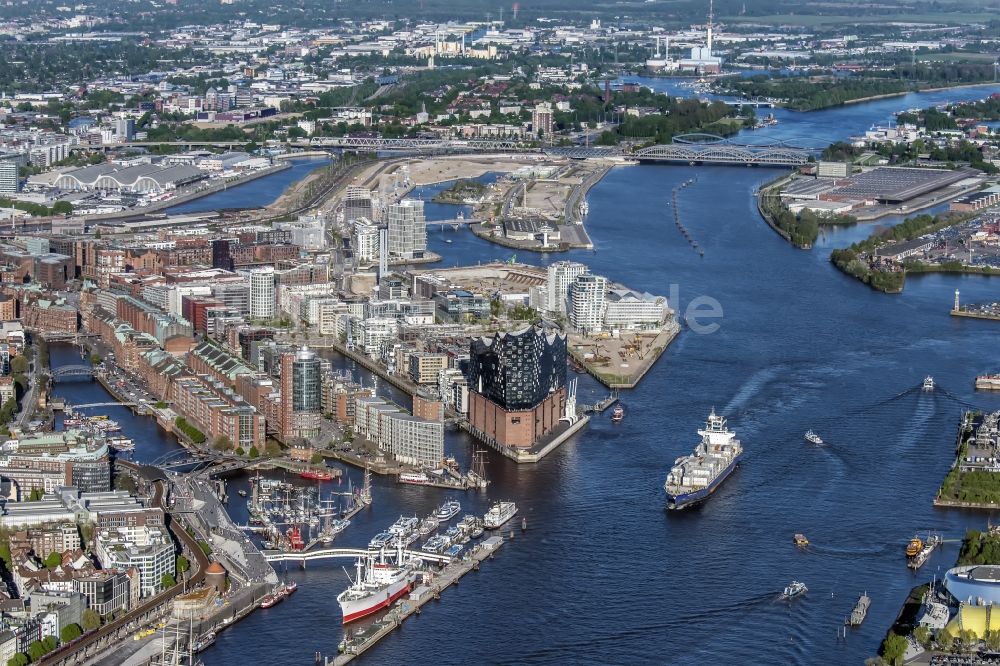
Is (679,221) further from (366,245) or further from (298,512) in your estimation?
(298,512)

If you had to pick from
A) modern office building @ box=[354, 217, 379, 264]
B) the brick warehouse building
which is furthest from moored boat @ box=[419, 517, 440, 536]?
modern office building @ box=[354, 217, 379, 264]

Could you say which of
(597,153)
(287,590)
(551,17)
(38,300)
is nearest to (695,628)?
(287,590)

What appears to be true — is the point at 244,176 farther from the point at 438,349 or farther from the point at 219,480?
the point at 219,480

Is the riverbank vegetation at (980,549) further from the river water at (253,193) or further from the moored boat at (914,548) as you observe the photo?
the river water at (253,193)

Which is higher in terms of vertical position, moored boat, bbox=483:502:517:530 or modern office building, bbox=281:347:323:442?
modern office building, bbox=281:347:323:442

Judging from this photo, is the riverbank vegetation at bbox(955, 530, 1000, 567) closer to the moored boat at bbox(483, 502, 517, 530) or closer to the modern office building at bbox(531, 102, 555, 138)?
the moored boat at bbox(483, 502, 517, 530)

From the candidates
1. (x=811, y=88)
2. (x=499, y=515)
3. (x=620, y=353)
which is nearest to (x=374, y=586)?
(x=499, y=515)

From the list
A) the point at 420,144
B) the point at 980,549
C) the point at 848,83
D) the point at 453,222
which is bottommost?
the point at 420,144
